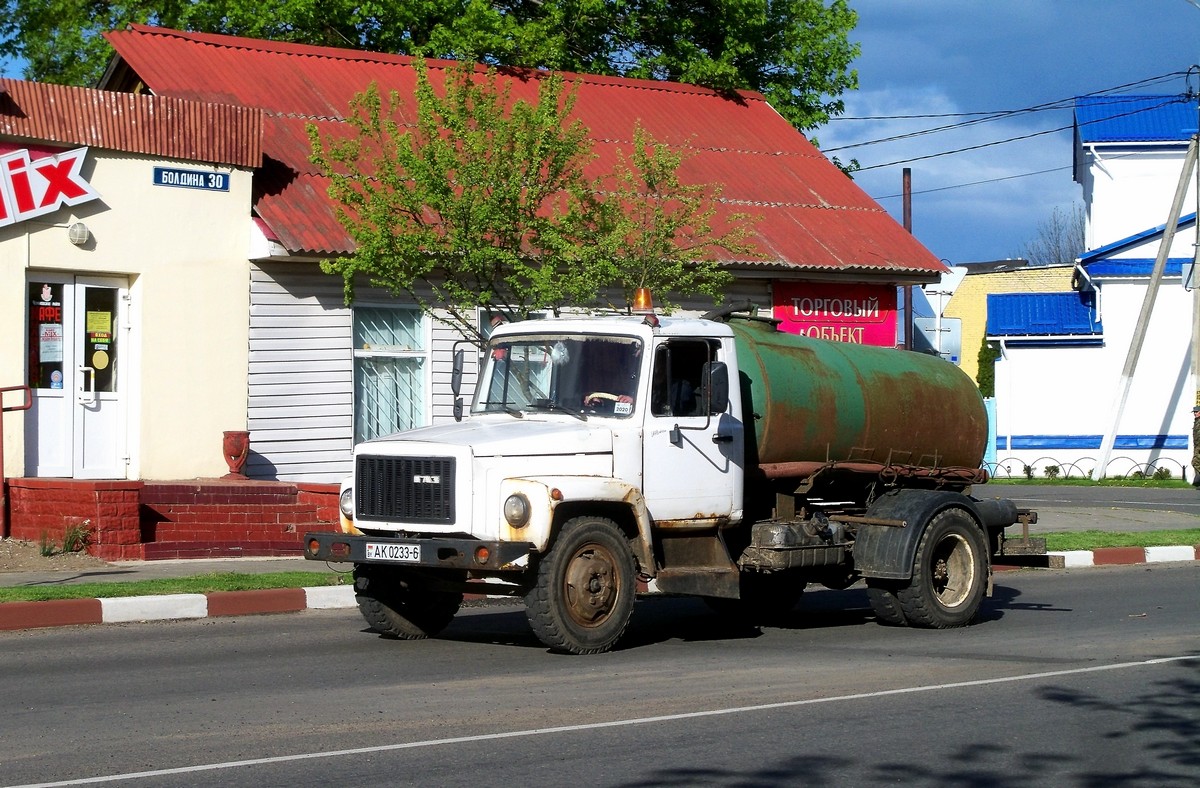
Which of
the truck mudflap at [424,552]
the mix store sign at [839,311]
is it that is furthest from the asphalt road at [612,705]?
the mix store sign at [839,311]

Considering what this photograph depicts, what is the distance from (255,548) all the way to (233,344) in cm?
292

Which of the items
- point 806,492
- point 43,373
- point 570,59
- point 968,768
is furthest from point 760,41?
point 968,768

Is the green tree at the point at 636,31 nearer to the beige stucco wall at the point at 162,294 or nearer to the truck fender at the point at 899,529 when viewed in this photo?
the beige stucco wall at the point at 162,294

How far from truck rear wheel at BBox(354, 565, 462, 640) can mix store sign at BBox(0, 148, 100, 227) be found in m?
7.27

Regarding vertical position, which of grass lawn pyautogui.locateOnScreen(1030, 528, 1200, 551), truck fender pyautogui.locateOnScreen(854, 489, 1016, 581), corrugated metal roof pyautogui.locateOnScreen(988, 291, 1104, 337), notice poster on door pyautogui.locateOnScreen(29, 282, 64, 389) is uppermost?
corrugated metal roof pyautogui.locateOnScreen(988, 291, 1104, 337)

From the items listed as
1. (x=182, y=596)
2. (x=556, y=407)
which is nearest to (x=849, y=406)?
(x=556, y=407)

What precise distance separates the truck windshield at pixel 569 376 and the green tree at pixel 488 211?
4417 millimetres

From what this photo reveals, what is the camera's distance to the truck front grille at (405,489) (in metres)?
9.73

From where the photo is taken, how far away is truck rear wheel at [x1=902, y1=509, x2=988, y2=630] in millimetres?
11562

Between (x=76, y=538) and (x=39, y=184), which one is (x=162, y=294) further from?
(x=76, y=538)

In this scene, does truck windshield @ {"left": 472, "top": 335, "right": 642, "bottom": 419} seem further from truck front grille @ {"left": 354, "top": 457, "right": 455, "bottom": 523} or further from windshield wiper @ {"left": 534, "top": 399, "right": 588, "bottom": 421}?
truck front grille @ {"left": 354, "top": 457, "right": 455, "bottom": 523}

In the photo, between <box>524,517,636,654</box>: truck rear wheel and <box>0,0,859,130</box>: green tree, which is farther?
<box>0,0,859,130</box>: green tree

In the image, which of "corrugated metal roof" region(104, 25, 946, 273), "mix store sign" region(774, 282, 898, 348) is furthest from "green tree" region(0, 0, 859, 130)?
"mix store sign" region(774, 282, 898, 348)

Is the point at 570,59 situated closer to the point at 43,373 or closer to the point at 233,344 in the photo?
the point at 233,344
